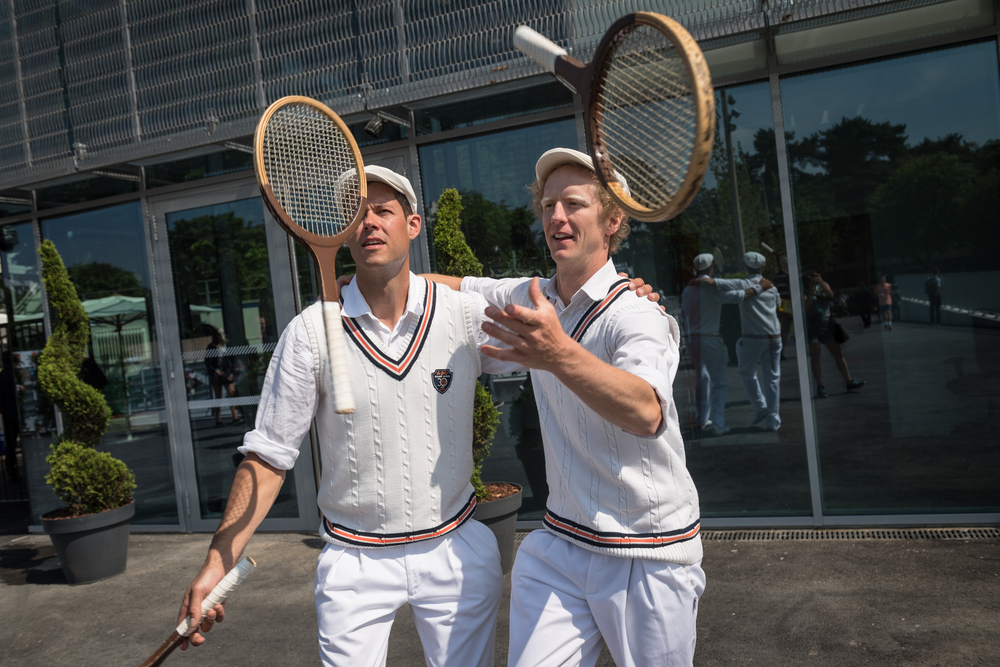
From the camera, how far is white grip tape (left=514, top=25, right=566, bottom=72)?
1.92 m

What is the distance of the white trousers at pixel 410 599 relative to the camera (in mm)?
2143

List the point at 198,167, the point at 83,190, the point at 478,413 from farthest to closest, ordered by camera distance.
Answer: the point at 83,190, the point at 198,167, the point at 478,413

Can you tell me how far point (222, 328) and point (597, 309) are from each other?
5.39 meters

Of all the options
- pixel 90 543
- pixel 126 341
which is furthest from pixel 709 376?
pixel 126 341

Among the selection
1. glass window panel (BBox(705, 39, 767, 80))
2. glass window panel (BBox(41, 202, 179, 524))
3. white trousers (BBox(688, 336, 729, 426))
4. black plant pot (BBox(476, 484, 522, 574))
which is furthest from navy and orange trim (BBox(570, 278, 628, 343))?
glass window panel (BBox(41, 202, 179, 524))

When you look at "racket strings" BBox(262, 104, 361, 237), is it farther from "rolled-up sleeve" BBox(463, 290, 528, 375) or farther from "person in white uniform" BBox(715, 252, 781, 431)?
"person in white uniform" BBox(715, 252, 781, 431)

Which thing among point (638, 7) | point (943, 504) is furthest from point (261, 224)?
point (943, 504)

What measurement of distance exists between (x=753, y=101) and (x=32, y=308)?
7066 mm

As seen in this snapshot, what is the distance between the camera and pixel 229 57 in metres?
6.00

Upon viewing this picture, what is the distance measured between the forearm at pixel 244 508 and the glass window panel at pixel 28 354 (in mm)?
6756

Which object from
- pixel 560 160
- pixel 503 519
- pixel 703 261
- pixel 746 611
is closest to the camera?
pixel 560 160

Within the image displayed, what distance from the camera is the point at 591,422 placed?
81.0 inches

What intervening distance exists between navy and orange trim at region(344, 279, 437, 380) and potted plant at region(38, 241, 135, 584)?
14.8 feet

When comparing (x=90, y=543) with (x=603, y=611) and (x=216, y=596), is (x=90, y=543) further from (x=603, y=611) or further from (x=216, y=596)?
(x=603, y=611)
